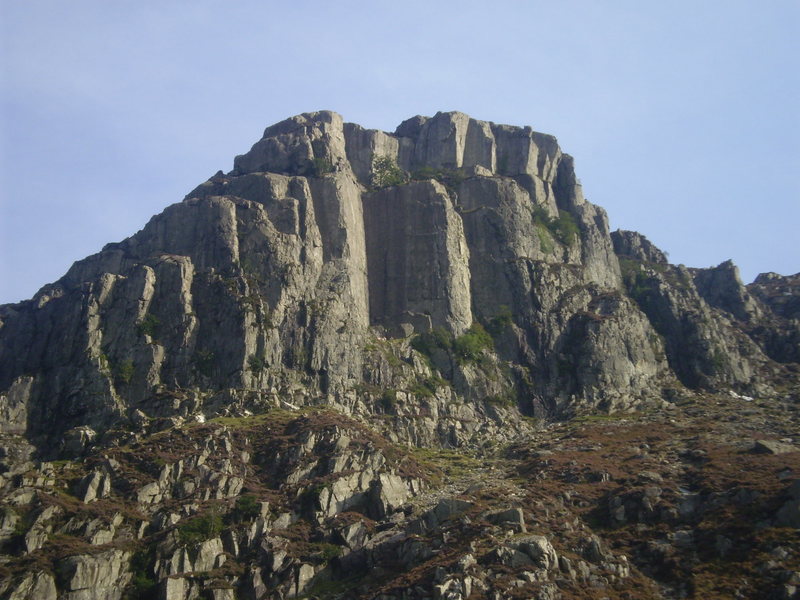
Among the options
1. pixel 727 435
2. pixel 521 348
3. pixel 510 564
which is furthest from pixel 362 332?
pixel 510 564

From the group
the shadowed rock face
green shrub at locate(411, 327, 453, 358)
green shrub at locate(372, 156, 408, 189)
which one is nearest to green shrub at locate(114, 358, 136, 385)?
the shadowed rock face

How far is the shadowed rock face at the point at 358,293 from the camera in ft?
386

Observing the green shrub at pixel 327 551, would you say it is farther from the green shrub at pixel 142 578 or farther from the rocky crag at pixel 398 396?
the green shrub at pixel 142 578

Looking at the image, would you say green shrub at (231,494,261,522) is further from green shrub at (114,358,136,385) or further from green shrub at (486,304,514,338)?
green shrub at (486,304,514,338)

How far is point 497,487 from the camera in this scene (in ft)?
308

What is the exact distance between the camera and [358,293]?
456 feet

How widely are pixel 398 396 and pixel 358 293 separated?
23088mm

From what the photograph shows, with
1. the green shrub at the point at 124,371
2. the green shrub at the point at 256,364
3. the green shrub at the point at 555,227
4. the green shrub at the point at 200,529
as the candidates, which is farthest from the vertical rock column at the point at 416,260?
the green shrub at the point at 200,529

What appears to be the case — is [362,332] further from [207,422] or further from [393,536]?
[393,536]

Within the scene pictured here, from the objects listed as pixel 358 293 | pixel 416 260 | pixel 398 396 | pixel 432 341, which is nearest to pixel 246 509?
pixel 398 396

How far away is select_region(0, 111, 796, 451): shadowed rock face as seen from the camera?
118 meters

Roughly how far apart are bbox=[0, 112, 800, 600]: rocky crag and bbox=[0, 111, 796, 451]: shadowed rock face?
469 millimetres

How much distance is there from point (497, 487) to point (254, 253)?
56.5m

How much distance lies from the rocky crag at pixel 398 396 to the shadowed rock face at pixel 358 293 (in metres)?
0.47
